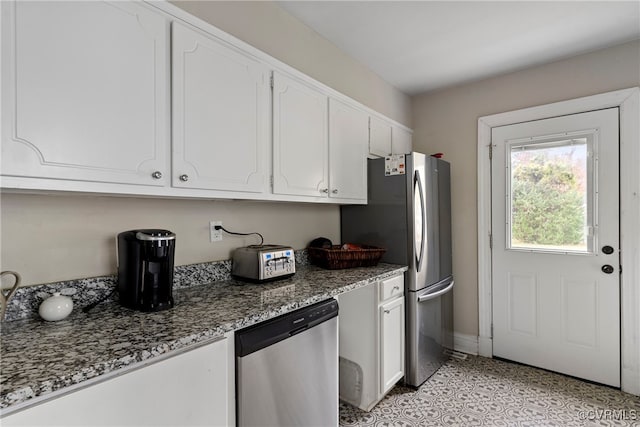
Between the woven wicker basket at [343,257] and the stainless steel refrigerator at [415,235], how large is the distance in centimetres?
18

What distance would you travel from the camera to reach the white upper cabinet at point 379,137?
8.53 ft

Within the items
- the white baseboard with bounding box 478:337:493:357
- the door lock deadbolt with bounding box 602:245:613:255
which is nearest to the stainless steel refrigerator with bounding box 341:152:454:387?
the white baseboard with bounding box 478:337:493:357

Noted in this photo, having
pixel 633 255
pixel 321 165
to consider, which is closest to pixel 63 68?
pixel 321 165

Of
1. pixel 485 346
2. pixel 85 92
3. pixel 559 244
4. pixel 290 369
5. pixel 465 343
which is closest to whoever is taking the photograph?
pixel 85 92

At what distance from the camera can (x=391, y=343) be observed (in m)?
2.14

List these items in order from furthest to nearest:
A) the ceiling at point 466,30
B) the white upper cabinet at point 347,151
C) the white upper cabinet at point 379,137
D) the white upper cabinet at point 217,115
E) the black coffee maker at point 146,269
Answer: the white upper cabinet at point 379,137, the white upper cabinet at point 347,151, the ceiling at point 466,30, the white upper cabinet at point 217,115, the black coffee maker at point 146,269

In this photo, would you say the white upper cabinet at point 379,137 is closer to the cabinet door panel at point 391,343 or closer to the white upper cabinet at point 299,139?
the white upper cabinet at point 299,139

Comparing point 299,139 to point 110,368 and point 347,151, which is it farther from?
point 110,368

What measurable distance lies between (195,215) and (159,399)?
0.93 metres

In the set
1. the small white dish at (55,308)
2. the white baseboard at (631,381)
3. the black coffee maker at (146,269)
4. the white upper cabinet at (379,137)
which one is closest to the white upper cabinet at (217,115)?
the black coffee maker at (146,269)

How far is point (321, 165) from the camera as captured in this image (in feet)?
6.75

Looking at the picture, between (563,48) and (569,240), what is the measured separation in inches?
57.8

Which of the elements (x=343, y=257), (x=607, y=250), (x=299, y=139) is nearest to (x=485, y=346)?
(x=607, y=250)

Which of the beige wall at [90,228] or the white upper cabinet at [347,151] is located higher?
the white upper cabinet at [347,151]
